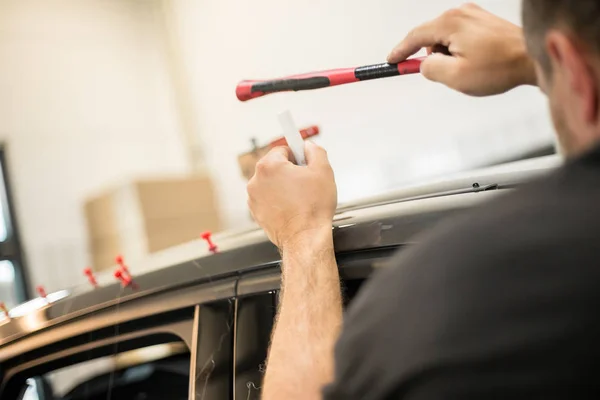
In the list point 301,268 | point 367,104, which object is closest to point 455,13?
point 301,268

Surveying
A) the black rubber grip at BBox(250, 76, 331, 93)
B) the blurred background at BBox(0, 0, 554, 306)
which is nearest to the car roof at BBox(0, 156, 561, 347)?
the black rubber grip at BBox(250, 76, 331, 93)

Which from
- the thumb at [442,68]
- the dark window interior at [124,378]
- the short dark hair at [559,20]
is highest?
the thumb at [442,68]

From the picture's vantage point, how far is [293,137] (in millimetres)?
772

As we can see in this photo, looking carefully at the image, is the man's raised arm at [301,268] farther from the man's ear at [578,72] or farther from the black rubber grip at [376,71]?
the man's ear at [578,72]

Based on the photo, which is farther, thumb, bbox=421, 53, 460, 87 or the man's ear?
thumb, bbox=421, 53, 460, 87

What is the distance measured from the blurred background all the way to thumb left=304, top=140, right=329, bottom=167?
1.39 meters

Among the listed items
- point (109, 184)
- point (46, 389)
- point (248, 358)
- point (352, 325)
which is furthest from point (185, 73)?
point (352, 325)

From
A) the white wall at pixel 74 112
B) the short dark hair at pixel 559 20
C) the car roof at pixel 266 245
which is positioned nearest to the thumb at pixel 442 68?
the car roof at pixel 266 245

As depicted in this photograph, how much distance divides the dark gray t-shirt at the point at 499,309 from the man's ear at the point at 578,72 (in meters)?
0.07

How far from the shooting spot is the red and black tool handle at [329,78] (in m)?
0.83

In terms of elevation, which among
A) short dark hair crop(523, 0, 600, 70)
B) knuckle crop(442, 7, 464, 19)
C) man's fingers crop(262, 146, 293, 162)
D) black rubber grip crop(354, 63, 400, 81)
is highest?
knuckle crop(442, 7, 464, 19)

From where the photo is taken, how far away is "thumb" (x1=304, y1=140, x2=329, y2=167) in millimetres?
757

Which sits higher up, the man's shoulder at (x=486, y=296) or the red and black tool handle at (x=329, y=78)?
the red and black tool handle at (x=329, y=78)

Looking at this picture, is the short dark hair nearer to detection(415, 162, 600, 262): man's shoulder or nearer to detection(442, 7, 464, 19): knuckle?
detection(415, 162, 600, 262): man's shoulder
